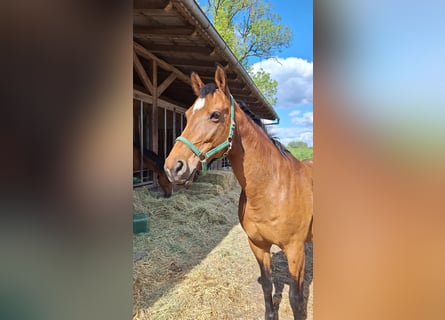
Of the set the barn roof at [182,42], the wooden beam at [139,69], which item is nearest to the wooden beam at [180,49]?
the barn roof at [182,42]

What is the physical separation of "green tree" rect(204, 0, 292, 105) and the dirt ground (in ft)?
5.88

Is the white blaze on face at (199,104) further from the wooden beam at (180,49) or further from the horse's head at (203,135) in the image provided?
the wooden beam at (180,49)

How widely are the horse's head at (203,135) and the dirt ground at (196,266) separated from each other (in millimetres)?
931

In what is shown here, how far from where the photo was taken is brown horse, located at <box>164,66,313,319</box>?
3.76 ft

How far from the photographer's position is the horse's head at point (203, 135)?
113 cm

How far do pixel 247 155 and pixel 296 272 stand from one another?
629 mm

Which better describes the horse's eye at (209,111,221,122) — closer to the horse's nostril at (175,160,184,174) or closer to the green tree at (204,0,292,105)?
the horse's nostril at (175,160,184,174)
